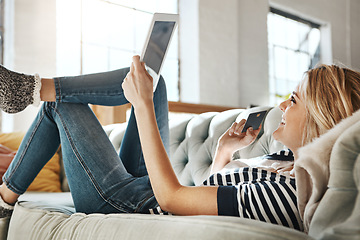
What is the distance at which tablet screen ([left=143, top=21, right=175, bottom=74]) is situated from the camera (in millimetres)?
1019

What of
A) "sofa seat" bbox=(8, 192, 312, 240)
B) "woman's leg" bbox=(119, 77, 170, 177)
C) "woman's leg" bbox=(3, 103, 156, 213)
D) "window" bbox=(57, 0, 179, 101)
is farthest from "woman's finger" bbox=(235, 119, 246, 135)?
"window" bbox=(57, 0, 179, 101)

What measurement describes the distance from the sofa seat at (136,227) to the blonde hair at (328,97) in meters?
0.33

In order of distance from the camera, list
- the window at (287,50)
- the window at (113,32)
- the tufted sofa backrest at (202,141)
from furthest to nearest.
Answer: the window at (287,50) < the window at (113,32) < the tufted sofa backrest at (202,141)

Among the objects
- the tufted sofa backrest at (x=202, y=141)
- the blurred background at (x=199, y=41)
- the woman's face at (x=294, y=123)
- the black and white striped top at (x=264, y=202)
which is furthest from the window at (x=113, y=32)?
the black and white striped top at (x=264, y=202)

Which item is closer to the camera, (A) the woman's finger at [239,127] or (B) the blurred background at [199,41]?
(A) the woman's finger at [239,127]

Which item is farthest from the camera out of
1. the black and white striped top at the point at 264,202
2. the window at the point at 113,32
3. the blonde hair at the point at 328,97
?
the window at the point at 113,32

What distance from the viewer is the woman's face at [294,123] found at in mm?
953

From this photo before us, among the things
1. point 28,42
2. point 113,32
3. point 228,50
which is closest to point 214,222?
point 28,42

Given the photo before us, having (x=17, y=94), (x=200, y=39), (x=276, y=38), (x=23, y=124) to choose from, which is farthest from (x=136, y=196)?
(x=276, y=38)

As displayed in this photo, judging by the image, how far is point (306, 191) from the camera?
0.65 m

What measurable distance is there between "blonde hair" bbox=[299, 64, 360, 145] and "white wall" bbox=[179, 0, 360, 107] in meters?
3.52

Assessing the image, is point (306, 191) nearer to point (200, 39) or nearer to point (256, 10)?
point (200, 39)

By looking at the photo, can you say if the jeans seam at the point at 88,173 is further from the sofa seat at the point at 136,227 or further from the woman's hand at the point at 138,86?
the woman's hand at the point at 138,86

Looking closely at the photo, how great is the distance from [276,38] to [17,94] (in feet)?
16.0
